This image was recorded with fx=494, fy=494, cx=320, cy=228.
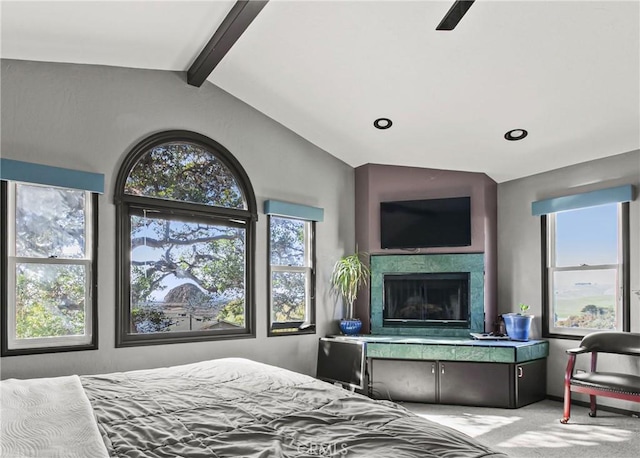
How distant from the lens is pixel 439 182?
534 centimetres

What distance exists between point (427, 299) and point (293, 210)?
173cm

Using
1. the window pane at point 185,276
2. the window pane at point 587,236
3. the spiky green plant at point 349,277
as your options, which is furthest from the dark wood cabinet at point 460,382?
the window pane at point 185,276

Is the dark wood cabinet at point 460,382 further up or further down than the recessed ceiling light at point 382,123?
further down

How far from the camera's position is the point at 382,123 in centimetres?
464

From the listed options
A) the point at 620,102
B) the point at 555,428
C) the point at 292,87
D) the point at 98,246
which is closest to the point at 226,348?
the point at 98,246

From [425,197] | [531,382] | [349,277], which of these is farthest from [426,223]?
[531,382]

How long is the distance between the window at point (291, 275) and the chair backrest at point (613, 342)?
8.30ft

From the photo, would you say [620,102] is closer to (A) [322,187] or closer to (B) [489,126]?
(B) [489,126]

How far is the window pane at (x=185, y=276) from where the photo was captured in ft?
13.0

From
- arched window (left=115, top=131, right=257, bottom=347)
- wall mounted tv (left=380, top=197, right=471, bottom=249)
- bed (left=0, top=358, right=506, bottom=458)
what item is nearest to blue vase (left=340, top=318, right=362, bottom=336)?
wall mounted tv (left=380, top=197, right=471, bottom=249)

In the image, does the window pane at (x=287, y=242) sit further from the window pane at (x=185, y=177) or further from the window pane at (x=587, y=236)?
the window pane at (x=587, y=236)

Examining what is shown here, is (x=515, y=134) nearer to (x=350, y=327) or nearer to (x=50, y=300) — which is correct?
(x=350, y=327)

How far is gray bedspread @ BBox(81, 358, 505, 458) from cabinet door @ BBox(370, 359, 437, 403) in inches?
90.4

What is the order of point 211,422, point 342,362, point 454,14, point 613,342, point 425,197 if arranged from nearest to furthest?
point 211,422
point 454,14
point 613,342
point 342,362
point 425,197
